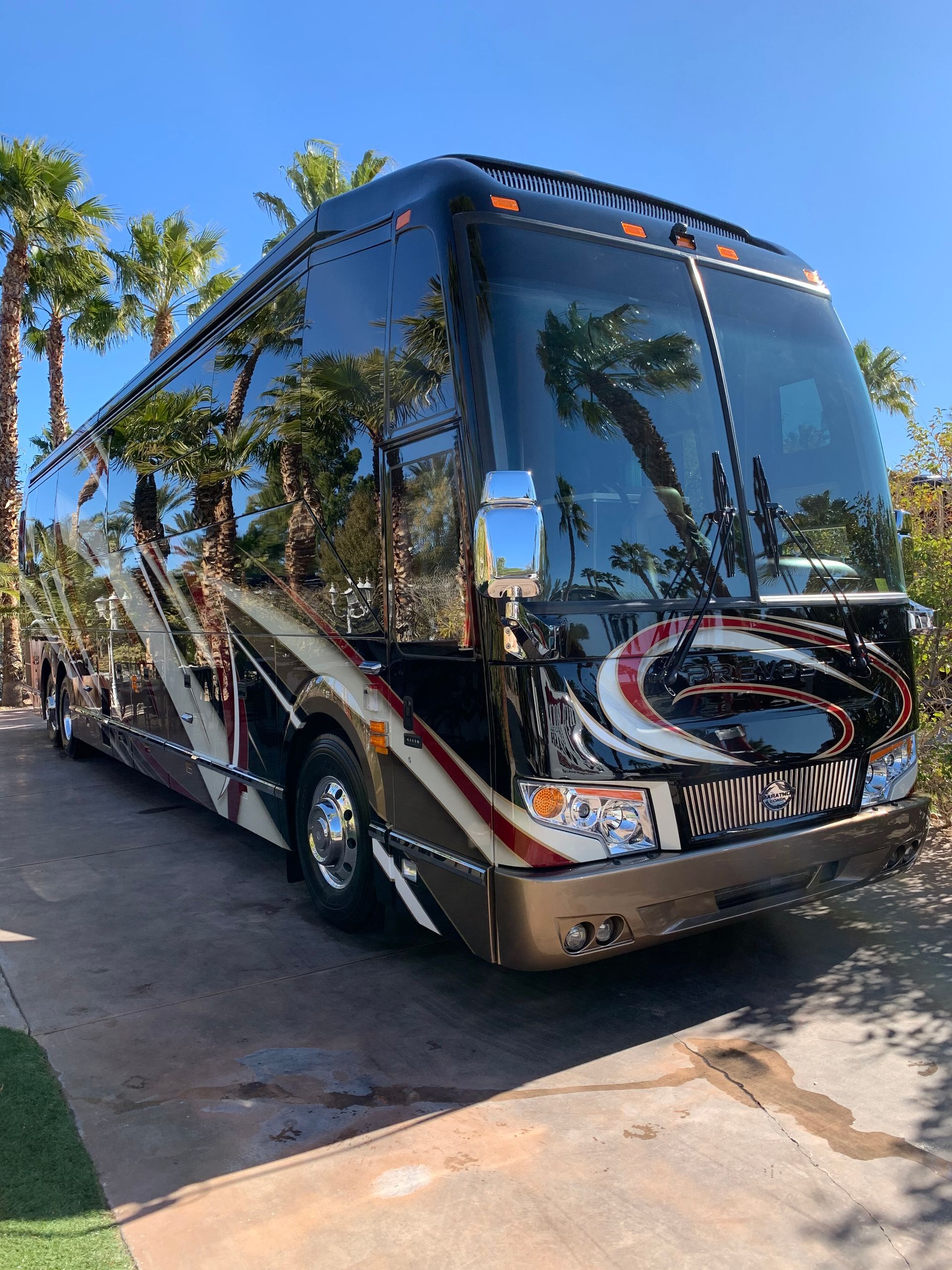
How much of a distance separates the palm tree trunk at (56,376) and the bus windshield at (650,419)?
1974 centimetres

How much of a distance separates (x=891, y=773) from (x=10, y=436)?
19246mm

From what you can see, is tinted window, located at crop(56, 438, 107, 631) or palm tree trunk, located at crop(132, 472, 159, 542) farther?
tinted window, located at crop(56, 438, 107, 631)

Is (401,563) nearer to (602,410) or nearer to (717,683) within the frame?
(602,410)

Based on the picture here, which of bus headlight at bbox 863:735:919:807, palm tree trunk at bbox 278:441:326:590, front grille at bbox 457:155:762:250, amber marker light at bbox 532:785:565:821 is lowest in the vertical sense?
bus headlight at bbox 863:735:919:807

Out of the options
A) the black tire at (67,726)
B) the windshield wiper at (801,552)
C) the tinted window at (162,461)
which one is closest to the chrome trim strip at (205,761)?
the tinted window at (162,461)

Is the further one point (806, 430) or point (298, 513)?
point (298, 513)

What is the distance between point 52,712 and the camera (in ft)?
42.3

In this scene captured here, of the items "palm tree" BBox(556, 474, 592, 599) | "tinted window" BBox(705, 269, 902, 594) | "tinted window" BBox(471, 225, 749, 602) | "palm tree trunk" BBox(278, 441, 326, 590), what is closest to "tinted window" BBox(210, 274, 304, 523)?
"palm tree trunk" BBox(278, 441, 326, 590)

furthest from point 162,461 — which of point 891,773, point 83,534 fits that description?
point 891,773

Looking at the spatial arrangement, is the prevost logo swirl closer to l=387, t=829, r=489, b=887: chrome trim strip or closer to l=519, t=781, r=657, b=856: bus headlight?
l=519, t=781, r=657, b=856: bus headlight

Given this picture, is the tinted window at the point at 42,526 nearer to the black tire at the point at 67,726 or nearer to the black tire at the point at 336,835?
the black tire at the point at 67,726

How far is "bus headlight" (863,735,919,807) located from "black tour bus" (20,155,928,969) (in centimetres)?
2

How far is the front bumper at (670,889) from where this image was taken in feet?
11.3

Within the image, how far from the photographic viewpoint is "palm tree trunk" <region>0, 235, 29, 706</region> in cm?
1853
